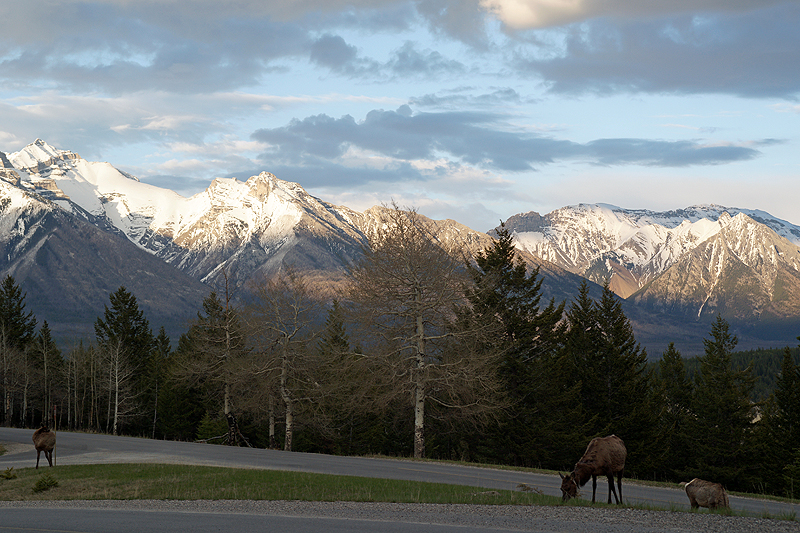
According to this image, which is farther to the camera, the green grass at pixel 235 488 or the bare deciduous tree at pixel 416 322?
the bare deciduous tree at pixel 416 322

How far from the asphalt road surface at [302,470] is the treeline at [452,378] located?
5.92 meters

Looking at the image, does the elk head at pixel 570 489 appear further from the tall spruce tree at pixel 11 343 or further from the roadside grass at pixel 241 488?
the tall spruce tree at pixel 11 343

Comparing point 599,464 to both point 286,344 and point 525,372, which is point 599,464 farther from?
point 286,344

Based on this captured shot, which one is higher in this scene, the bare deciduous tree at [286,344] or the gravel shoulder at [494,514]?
the bare deciduous tree at [286,344]

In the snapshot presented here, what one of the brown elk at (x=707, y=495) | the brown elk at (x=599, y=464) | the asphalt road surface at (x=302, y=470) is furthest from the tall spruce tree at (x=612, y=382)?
the brown elk at (x=707, y=495)

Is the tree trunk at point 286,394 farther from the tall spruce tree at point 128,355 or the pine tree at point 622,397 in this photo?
the tall spruce tree at point 128,355

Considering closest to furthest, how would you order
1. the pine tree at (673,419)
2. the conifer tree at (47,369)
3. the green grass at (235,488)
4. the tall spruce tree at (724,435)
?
the green grass at (235,488)
the pine tree at (673,419)
the tall spruce tree at (724,435)
the conifer tree at (47,369)

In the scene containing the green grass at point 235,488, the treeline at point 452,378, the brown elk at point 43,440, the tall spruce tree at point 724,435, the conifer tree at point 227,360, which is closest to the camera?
the green grass at point 235,488

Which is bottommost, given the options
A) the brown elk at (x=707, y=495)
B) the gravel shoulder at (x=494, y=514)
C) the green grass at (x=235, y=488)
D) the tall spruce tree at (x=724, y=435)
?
the tall spruce tree at (x=724, y=435)

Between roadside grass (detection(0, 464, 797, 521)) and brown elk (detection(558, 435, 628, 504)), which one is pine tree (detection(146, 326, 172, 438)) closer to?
roadside grass (detection(0, 464, 797, 521))

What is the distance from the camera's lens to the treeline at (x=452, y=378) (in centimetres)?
3291

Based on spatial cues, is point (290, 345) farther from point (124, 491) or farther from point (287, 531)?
point (287, 531)

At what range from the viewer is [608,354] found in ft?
148

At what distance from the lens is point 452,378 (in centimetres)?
3161
